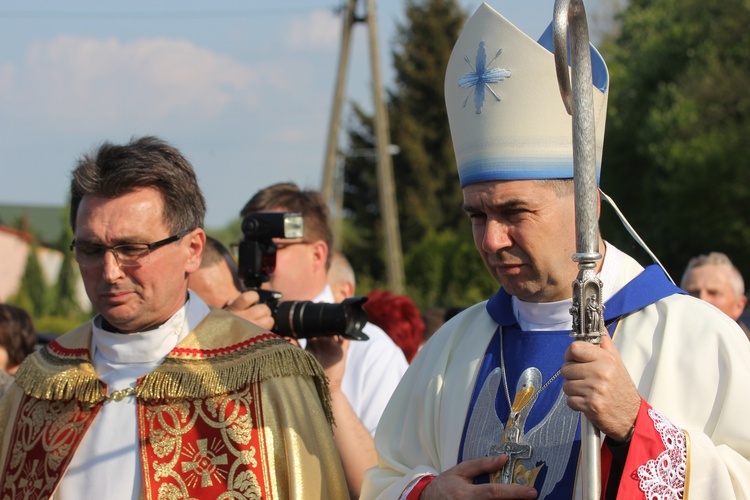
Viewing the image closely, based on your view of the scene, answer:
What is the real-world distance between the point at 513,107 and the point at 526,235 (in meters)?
0.41

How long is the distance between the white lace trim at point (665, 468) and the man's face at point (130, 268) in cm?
154

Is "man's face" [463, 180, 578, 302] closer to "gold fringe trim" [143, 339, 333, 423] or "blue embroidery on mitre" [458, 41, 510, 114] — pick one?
"blue embroidery on mitre" [458, 41, 510, 114]

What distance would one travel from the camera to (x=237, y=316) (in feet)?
11.1

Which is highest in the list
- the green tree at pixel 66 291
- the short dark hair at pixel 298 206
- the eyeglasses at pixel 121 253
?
the short dark hair at pixel 298 206

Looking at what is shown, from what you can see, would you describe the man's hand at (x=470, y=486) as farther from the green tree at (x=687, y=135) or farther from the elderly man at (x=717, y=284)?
the green tree at (x=687, y=135)

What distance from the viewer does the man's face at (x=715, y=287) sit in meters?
6.17

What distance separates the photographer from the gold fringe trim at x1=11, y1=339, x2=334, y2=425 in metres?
3.13

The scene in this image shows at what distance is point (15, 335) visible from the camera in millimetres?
5066

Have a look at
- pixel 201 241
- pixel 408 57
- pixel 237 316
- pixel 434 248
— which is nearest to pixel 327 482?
pixel 237 316

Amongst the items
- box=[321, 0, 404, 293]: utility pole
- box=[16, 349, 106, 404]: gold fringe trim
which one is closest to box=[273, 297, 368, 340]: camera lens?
box=[16, 349, 106, 404]: gold fringe trim

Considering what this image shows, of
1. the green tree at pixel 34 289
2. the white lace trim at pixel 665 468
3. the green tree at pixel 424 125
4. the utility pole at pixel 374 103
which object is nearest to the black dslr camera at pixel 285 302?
the white lace trim at pixel 665 468

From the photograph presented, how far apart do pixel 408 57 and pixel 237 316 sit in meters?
37.5

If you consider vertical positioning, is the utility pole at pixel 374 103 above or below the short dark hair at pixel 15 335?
above

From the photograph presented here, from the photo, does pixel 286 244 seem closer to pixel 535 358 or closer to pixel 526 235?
pixel 535 358
